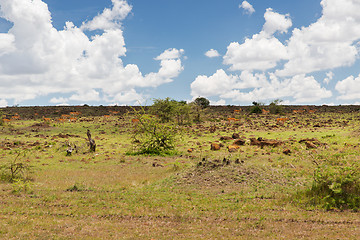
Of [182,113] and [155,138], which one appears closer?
[155,138]

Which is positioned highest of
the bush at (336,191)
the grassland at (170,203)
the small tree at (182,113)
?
the small tree at (182,113)

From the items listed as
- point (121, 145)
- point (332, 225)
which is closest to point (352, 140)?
point (332, 225)

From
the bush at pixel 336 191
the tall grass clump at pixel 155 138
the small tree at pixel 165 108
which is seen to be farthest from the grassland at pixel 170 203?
the small tree at pixel 165 108

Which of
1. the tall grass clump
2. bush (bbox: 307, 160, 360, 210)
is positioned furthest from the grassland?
the tall grass clump

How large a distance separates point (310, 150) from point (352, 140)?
23.6 ft

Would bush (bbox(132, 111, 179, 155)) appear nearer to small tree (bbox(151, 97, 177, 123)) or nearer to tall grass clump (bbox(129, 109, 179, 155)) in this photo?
tall grass clump (bbox(129, 109, 179, 155))

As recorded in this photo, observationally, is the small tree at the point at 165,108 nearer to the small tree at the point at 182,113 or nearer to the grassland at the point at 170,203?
the small tree at the point at 182,113

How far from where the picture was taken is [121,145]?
3105cm

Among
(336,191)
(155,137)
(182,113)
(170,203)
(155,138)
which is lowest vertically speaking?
(170,203)

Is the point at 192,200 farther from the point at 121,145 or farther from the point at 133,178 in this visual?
the point at 121,145

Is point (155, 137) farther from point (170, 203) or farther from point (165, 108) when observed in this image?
point (165, 108)

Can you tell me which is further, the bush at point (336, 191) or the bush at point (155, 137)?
the bush at point (155, 137)

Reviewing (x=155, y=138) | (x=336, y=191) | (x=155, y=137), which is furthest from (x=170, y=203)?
(x=155, y=138)

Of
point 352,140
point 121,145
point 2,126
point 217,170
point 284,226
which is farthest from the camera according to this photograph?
point 2,126
